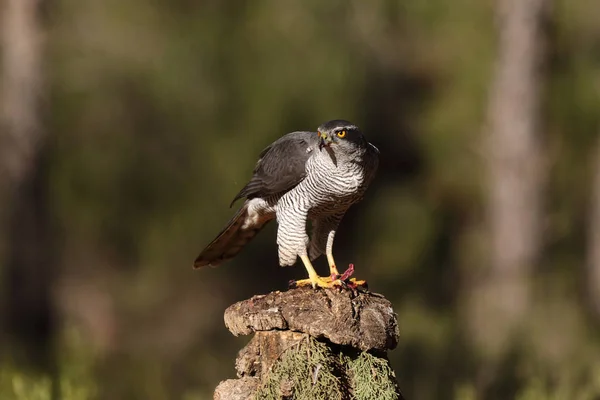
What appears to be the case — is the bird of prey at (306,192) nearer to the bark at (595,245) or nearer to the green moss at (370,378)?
the green moss at (370,378)

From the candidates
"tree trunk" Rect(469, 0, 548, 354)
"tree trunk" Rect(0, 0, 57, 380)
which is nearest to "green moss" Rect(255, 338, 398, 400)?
"tree trunk" Rect(0, 0, 57, 380)

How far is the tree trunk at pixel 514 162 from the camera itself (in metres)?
10.9

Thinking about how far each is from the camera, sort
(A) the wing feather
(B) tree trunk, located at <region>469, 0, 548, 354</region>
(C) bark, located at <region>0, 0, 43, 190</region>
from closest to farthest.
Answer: (A) the wing feather
(C) bark, located at <region>0, 0, 43, 190</region>
(B) tree trunk, located at <region>469, 0, 548, 354</region>

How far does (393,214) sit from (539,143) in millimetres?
3049

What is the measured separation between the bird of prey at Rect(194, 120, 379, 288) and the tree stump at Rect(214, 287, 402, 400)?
0.87 ft

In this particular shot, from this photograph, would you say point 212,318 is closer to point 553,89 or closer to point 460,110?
point 460,110

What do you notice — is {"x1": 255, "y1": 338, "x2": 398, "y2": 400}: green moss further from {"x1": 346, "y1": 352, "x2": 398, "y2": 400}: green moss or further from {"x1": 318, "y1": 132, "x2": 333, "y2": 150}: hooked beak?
{"x1": 318, "y1": 132, "x2": 333, "y2": 150}: hooked beak

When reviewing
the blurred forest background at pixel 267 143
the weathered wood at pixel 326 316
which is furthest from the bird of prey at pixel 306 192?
the blurred forest background at pixel 267 143

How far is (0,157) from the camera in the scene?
42.6 ft

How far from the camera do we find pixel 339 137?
4.19m

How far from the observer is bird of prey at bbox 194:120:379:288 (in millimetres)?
4254

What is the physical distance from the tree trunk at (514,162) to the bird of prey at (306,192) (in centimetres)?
619

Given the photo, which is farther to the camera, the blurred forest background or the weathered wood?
the blurred forest background

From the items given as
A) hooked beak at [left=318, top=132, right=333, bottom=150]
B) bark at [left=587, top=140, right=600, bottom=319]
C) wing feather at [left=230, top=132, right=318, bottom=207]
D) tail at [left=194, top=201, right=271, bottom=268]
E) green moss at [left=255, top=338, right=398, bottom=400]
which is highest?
hooked beak at [left=318, top=132, right=333, bottom=150]
